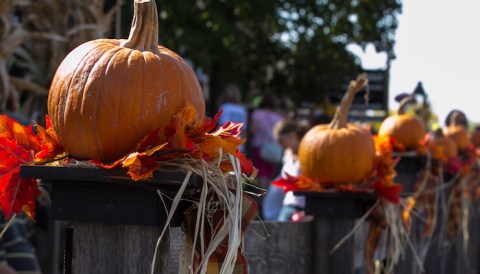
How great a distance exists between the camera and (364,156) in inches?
184

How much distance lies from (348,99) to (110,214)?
7.74 ft

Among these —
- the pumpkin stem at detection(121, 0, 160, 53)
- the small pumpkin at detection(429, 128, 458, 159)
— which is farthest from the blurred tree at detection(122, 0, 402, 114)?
the pumpkin stem at detection(121, 0, 160, 53)

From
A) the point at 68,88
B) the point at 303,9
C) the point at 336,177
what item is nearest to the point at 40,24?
the point at 336,177

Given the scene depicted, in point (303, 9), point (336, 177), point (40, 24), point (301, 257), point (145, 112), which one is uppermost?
point (303, 9)

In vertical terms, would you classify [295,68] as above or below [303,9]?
below

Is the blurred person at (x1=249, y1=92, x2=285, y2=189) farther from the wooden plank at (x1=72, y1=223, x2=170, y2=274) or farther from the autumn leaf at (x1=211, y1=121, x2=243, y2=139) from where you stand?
the wooden plank at (x1=72, y1=223, x2=170, y2=274)

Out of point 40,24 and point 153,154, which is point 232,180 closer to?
point 153,154

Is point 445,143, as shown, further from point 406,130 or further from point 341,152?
point 341,152

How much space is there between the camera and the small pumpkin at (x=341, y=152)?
4637 millimetres

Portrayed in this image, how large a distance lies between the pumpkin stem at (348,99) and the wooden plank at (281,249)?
625mm

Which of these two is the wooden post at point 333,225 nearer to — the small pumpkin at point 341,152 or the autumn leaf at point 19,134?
the small pumpkin at point 341,152

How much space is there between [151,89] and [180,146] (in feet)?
0.74

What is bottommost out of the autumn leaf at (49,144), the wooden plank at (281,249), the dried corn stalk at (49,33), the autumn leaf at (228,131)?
the wooden plank at (281,249)

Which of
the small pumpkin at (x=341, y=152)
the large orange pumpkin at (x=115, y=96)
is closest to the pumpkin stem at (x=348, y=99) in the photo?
the small pumpkin at (x=341, y=152)
